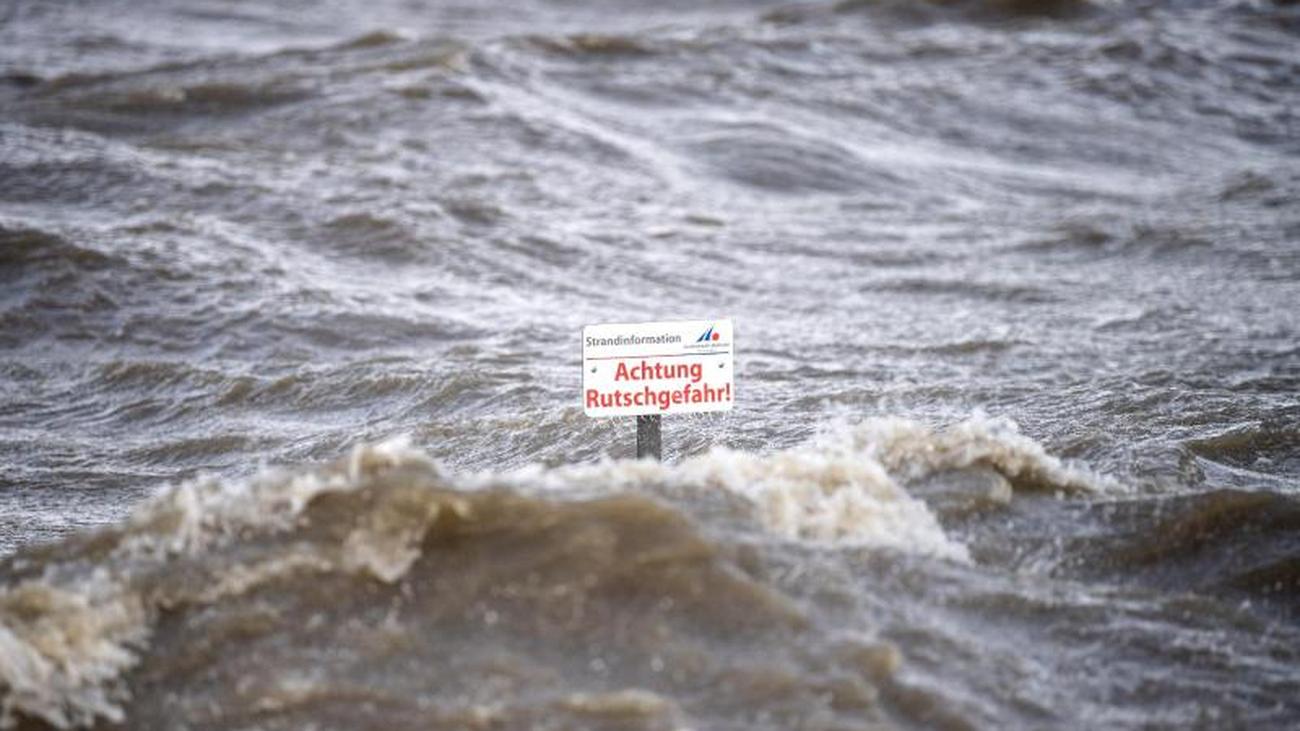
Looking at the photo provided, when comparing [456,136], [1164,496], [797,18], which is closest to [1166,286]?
[1164,496]

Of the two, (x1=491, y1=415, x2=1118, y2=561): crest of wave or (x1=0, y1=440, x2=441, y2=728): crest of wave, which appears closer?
(x1=0, y1=440, x2=441, y2=728): crest of wave

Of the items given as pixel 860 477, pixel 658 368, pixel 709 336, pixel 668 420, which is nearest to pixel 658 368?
pixel 658 368

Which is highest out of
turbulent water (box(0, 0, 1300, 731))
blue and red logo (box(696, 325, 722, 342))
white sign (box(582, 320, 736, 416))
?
blue and red logo (box(696, 325, 722, 342))

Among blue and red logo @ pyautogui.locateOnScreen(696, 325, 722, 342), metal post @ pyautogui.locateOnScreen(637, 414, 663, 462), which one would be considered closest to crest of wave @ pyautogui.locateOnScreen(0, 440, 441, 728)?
metal post @ pyautogui.locateOnScreen(637, 414, 663, 462)

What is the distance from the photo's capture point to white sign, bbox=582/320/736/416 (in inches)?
214

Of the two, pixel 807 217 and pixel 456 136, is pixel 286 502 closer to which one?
pixel 807 217

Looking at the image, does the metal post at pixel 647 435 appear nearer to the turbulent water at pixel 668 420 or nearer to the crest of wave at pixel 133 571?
the turbulent water at pixel 668 420

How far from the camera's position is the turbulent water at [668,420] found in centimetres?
442

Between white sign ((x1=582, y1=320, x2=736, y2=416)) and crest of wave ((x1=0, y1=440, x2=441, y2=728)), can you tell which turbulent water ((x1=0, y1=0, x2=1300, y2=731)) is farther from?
white sign ((x1=582, y1=320, x2=736, y2=416))

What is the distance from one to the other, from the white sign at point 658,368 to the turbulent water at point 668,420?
22cm

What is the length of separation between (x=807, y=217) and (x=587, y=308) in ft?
10.2

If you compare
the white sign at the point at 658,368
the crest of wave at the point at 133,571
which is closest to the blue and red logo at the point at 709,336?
the white sign at the point at 658,368

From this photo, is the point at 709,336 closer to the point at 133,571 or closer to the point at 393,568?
the point at 393,568

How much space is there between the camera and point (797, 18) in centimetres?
2086
